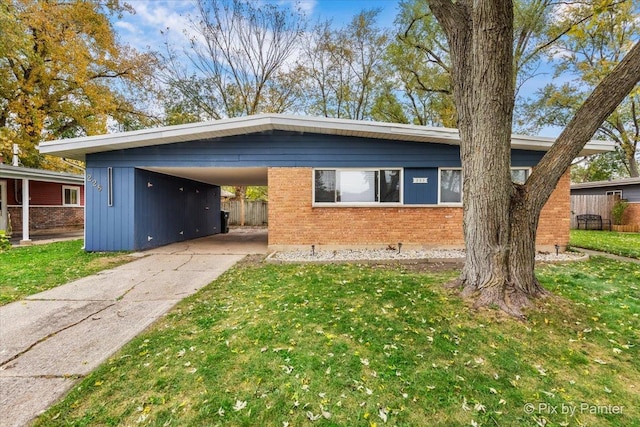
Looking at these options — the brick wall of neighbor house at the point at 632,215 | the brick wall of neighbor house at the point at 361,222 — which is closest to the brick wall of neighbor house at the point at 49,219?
the brick wall of neighbor house at the point at 361,222

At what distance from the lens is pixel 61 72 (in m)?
14.7

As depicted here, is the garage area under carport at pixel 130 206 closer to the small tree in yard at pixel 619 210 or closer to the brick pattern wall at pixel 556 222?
the brick pattern wall at pixel 556 222

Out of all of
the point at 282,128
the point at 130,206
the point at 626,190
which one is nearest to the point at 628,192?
the point at 626,190

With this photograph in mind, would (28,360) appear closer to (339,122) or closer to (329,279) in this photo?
(329,279)

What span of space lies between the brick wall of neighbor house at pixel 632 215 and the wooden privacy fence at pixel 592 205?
2.14ft

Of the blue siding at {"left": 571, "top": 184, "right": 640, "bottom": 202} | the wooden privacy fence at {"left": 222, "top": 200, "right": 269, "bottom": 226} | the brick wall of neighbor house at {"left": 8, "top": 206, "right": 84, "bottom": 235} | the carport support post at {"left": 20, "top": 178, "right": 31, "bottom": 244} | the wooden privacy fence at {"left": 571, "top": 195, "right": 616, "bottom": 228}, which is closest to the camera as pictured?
the carport support post at {"left": 20, "top": 178, "right": 31, "bottom": 244}

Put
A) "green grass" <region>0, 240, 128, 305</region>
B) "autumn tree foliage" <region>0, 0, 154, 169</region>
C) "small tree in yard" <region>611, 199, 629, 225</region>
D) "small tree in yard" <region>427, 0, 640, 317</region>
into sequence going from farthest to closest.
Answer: "small tree in yard" <region>611, 199, 629, 225</region>
"autumn tree foliage" <region>0, 0, 154, 169</region>
"green grass" <region>0, 240, 128, 305</region>
"small tree in yard" <region>427, 0, 640, 317</region>

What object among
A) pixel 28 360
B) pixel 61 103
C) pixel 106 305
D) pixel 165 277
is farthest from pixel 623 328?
pixel 61 103

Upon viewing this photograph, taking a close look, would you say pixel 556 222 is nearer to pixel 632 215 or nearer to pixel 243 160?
pixel 243 160

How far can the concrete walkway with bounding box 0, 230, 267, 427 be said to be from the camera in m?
2.21

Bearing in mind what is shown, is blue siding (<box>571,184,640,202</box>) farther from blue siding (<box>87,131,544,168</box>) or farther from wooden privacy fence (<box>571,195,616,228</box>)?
blue siding (<box>87,131,544,168</box>)

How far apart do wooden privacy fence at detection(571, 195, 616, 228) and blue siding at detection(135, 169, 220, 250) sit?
19.4 metres

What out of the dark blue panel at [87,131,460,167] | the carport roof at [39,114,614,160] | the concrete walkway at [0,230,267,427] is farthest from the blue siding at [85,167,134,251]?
the dark blue panel at [87,131,460,167]

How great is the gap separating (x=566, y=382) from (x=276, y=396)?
7.50 feet
